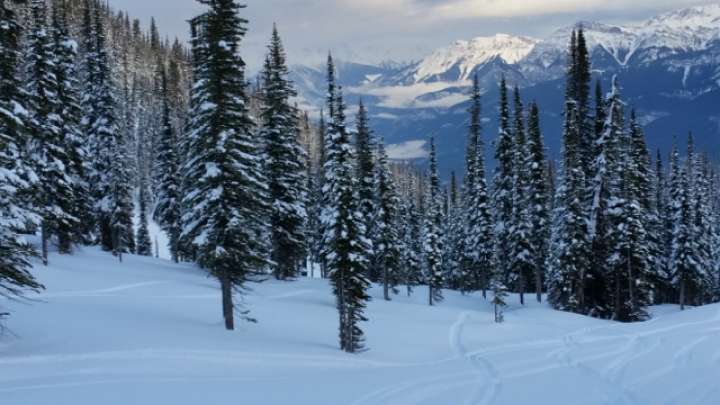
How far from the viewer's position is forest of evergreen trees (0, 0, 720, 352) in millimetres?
26203

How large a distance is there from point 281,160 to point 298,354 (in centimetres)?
2583

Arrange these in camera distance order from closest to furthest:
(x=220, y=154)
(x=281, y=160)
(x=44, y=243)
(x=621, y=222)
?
(x=220, y=154) → (x=44, y=243) → (x=281, y=160) → (x=621, y=222)

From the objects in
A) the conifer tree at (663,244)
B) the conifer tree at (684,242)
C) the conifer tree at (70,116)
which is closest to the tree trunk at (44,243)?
the conifer tree at (70,116)

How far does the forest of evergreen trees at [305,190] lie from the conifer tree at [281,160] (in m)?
0.12

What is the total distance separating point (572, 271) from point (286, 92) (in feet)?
90.2

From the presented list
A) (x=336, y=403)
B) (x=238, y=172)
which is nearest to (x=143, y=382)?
(x=336, y=403)

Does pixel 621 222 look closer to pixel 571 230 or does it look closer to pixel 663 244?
pixel 571 230

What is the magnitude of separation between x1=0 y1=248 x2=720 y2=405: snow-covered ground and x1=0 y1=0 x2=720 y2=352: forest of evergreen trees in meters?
2.31

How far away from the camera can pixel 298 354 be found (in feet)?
78.7

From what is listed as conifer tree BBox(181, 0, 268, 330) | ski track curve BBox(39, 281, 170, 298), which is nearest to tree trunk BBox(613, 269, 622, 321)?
conifer tree BBox(181, 0, 268, 330)

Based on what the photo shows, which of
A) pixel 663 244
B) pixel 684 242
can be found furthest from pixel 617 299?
pixel 663 244

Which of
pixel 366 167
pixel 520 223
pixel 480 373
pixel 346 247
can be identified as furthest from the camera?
pixel 520 223

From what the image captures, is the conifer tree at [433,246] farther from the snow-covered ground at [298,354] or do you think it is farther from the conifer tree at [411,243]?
the snow-covered ground at [298,354]

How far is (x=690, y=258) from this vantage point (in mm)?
59344
